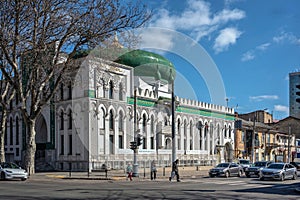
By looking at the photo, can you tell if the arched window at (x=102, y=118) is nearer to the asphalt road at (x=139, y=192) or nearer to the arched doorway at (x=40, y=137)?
the arched doorway at (x=40, y=137)

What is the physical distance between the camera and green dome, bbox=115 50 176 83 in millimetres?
57906

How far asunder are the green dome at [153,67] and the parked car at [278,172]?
26.7 metres

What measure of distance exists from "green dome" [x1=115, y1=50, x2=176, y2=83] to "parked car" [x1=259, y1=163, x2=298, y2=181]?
1049 inches

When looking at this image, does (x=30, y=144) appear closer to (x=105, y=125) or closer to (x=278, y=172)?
(x=105, y=125)

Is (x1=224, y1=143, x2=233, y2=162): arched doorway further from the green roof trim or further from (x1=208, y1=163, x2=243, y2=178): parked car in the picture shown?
(x1=208, y1=163, x2=243, y2=178): parked car

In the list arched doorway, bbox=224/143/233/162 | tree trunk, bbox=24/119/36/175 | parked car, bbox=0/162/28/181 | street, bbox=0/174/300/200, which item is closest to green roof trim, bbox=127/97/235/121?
arched doorway, bbox=224/143/233/162

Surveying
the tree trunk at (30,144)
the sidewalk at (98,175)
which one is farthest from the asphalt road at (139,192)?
the tree trunk at (30,144)

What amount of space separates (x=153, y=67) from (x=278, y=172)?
31.9 metres

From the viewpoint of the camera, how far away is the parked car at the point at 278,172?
105 ft

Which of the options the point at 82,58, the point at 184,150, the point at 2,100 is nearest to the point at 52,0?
the point at 82,58

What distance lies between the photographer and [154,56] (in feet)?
200

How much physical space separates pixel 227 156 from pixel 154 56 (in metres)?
22.7

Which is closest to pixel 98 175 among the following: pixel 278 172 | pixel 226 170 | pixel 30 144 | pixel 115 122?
pixel 30 144

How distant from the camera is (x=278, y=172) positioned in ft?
105
